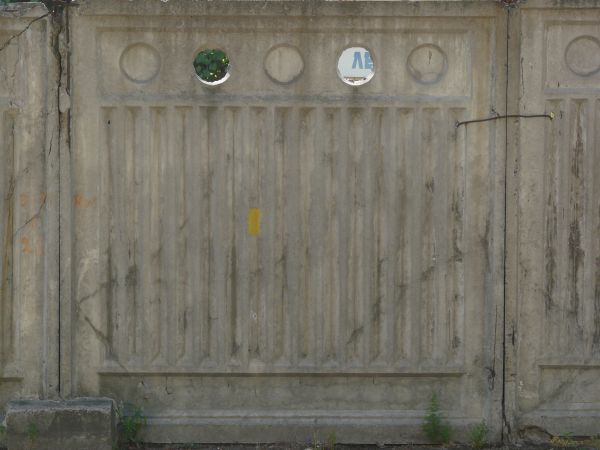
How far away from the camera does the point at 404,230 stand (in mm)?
5004

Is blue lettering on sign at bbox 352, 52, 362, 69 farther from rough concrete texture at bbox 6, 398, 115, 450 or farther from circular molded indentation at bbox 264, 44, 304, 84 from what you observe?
rough concrete texture at bbox 6, 398, 115, 450

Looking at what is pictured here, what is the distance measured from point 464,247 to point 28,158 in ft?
8.03

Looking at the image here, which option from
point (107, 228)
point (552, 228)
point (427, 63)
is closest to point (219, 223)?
point (107, 228)

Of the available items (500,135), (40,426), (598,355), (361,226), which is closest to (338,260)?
(361,226)

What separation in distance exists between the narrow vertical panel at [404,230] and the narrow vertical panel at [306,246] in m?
0.44

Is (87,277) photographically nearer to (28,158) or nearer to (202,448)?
(28,158)

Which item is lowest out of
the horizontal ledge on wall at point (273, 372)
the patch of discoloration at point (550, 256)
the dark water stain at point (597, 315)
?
the horizontal ledge on wall at point (273, 372)

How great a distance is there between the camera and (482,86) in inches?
196

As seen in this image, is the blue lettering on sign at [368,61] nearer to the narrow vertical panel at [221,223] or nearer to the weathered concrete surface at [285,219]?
the weathered concrete surface at [285,219]

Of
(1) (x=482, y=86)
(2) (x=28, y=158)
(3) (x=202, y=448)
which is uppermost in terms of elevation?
(1) (x=482, y=86)

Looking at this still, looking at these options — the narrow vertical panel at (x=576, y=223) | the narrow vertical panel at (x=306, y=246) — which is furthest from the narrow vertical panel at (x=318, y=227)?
the narrow vertical panel at (x=576, y=223)

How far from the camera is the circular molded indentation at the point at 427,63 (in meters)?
4.97

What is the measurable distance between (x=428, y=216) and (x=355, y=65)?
→ 93cm

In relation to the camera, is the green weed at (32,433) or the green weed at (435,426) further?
the green weed at (435,426)
